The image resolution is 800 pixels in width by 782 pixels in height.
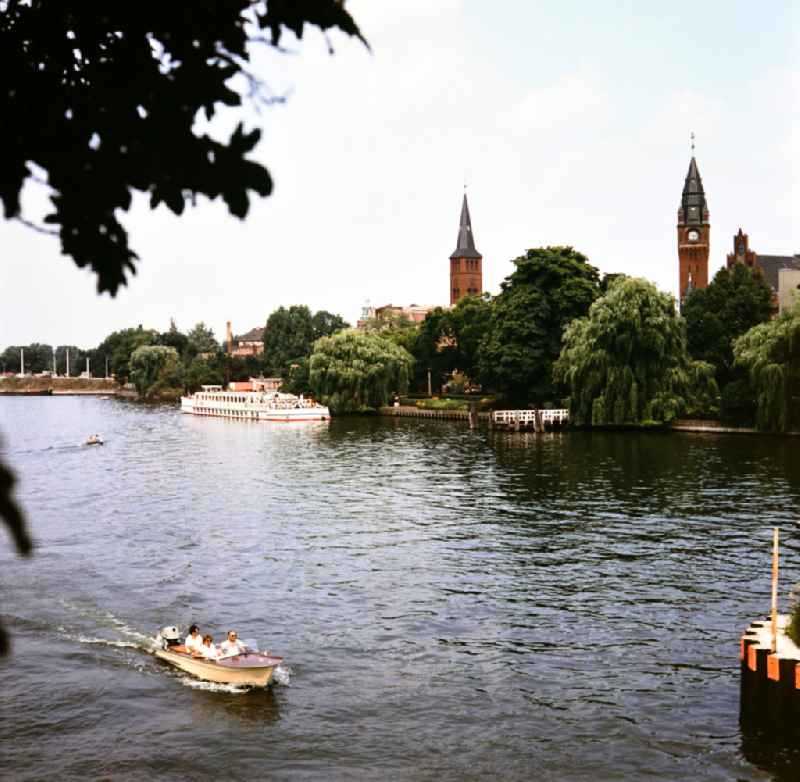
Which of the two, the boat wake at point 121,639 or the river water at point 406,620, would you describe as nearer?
the river water at point 406,620

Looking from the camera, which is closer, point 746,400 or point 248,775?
point 248,775

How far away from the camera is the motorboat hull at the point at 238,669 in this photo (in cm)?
2564

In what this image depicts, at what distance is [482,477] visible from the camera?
2506 inches

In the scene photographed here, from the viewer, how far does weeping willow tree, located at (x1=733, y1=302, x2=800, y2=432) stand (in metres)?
76.0

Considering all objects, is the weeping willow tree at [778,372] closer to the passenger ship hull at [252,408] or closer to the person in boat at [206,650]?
the passenger ship hull at [252,408]

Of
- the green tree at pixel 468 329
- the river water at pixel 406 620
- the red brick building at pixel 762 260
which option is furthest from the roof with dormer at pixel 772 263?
the river water at pixel 406 620

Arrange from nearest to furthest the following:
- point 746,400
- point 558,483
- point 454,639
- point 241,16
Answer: point 241,16 → point 454,639 → point 558,483 → point 746,400

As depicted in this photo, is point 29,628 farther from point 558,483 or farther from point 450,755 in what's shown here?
point 558,483

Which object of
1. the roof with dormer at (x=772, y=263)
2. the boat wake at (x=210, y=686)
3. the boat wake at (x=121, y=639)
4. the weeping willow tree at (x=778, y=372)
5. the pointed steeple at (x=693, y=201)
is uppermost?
the pointed steeple at (x=693, y=201)

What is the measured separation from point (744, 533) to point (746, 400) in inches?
1703

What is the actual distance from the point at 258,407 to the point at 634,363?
59.8 meters

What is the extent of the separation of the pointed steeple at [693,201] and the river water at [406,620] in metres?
123

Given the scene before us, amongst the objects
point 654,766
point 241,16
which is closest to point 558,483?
point 654,766

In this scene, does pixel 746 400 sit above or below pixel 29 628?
above
